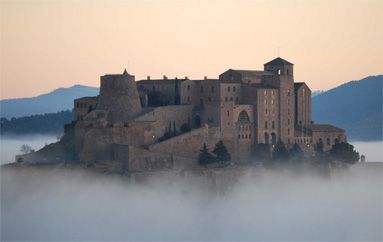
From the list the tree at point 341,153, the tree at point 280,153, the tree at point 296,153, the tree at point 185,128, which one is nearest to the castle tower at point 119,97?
the tree at point 185,128

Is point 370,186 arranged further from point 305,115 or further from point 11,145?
point 11,145

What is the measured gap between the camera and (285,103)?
79.0m

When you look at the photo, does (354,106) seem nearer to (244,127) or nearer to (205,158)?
(244,127)

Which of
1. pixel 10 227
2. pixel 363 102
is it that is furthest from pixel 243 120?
pixel 363 102

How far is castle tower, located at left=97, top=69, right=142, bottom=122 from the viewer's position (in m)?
72.5

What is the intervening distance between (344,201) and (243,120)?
1077cm

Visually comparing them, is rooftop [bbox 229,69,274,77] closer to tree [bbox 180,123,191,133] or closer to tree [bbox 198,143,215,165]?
tree [bbox 180,123,191,133]

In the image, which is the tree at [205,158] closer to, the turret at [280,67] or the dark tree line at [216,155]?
the dark tree line at [216,155]

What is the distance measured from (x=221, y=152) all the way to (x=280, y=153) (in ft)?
16.4

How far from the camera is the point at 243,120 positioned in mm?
A: 76500

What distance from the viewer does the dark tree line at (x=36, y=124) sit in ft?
372

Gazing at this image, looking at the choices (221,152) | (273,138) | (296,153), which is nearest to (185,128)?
(221,152)

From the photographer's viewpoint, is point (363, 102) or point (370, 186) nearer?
point (370, 186)

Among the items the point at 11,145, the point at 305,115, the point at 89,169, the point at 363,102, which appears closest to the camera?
the point at 89,169
